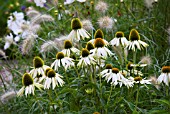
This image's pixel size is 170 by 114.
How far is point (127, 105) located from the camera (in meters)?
2.54

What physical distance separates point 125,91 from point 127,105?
16 cm

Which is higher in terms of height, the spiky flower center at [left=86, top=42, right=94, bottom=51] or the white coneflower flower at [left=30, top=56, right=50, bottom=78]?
the spiky flower center at [left=86, top=42, right=94, bottom=51]

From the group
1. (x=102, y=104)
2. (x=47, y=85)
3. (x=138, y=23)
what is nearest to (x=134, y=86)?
(x=102, y=104)

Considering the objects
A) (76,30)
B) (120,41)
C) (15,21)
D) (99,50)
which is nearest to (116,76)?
(99,50)

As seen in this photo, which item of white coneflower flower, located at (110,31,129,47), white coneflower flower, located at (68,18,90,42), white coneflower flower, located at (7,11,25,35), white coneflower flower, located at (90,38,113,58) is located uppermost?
white coneflower flower, located at (7,11,25,35)

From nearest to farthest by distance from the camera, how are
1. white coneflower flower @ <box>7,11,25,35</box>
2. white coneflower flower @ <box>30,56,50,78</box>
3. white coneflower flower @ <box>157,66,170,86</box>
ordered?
1. white coneflower flower @ <box>157,66,170,86</box>
2. white coneflower flower @ <box>30,56,50,78</box>
3. white coneflower flower @ <box>7,11,25,35</box>

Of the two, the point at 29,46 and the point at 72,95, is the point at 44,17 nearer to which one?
the point at 29,46

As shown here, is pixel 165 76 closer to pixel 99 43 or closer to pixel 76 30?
pixel 99 43

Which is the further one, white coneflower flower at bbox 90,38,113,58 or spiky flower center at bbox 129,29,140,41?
spiky flower center at bbox 129,29,140,41

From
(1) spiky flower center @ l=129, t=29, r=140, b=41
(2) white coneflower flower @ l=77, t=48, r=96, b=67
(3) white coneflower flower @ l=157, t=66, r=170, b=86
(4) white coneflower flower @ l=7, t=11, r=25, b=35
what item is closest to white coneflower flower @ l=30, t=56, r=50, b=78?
(2) white coneflower flower @ l=77, t=48, r=96, b=67

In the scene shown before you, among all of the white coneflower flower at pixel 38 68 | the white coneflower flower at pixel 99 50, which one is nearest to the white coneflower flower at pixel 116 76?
the white coneflower flower at pixel 99 50

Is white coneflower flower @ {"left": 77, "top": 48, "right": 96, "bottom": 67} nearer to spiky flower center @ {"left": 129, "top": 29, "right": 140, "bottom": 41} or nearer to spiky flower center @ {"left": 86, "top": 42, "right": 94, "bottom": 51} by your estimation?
spiky flower center @ {"left": 86, "top": 42, "right": 94, "bottom": 51}

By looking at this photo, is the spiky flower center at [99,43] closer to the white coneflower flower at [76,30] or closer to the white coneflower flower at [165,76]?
the white coneflower flower at [76,30]

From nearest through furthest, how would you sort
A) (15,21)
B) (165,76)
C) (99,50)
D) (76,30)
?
(165,76), (99,50), (76,30), (15,21)
